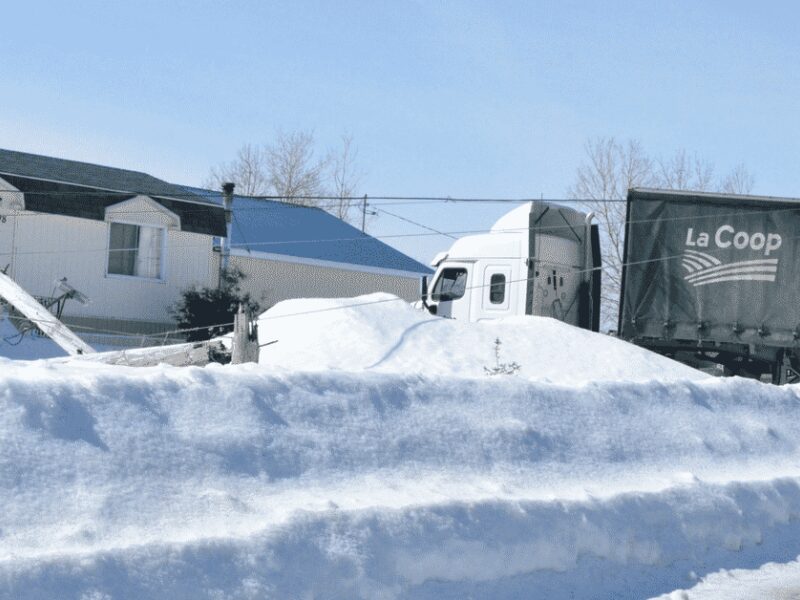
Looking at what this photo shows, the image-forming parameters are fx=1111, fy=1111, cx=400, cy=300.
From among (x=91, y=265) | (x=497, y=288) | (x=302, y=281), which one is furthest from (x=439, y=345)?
(x=302, y=281)

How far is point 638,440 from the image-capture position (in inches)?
395

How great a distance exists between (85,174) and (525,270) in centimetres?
1261

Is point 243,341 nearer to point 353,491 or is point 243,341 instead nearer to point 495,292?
point 353,491

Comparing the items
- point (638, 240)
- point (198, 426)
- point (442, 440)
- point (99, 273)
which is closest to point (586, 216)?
point (638, 240)

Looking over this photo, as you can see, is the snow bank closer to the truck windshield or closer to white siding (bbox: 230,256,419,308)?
the truck windshield

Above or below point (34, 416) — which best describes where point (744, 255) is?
above

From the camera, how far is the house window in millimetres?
27781

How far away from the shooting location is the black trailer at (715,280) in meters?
20.8

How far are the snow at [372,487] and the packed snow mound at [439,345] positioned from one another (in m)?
8.11

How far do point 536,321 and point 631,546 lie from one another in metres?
13.1

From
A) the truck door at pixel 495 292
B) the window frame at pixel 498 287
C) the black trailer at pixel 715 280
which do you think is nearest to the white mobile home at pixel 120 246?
the truck door at pixel 495 292

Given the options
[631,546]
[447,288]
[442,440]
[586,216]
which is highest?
[586,216]

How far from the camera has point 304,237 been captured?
36.2 metres

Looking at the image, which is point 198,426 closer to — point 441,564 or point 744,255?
point 441,564
